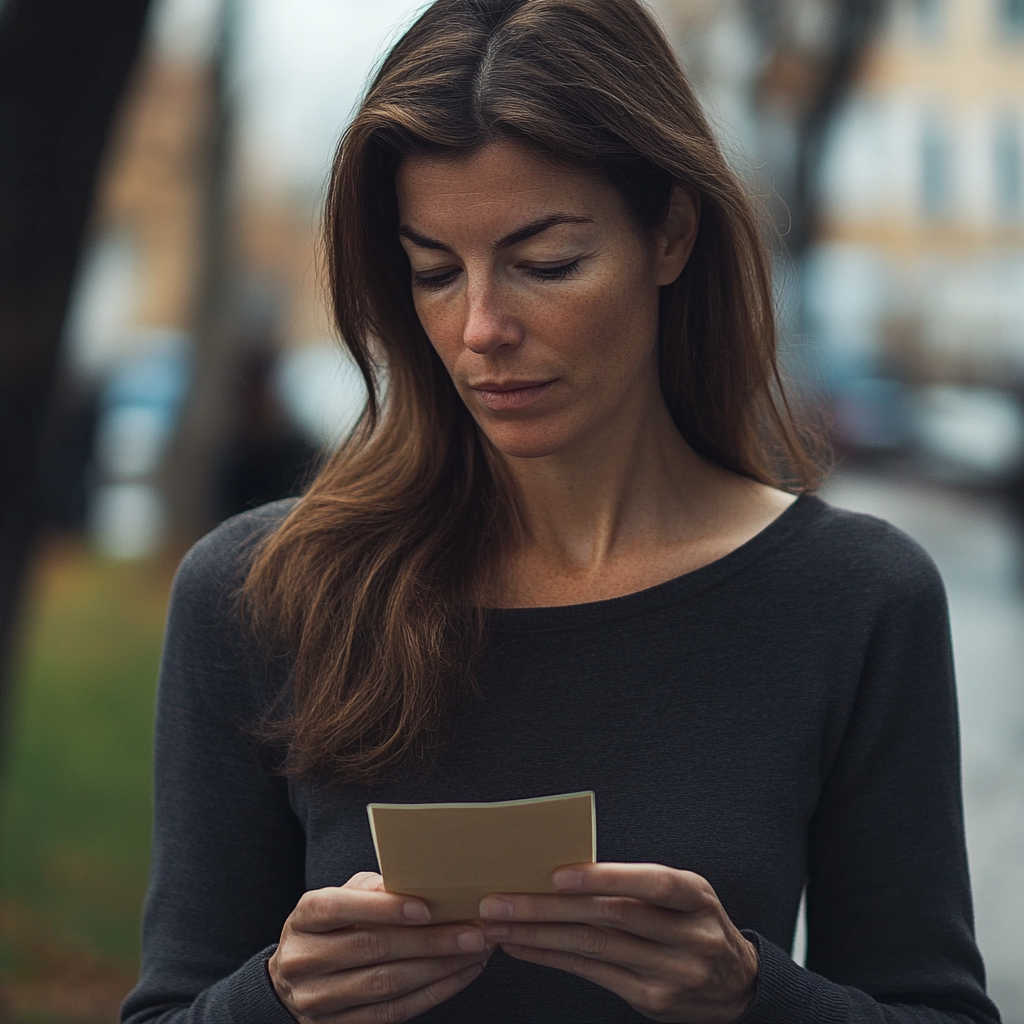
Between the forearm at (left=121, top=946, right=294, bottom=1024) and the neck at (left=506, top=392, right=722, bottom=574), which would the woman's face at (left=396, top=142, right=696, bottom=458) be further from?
the forearm at (left=121, top=946, right=294, bottom=1024)

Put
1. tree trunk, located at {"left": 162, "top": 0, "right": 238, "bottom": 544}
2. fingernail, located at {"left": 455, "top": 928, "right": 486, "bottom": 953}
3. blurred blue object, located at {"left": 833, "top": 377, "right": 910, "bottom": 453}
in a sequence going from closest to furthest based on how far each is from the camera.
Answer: fingernail, located at {"left": 455, "top": 928, "right": 486, "bottom": 953} < tree trunk, located at {"left": 162, "top": 0, "right": 238, "bottom": 544} < blurred blue object, located at {"left": 833, "top": 377, "right": 910, "bottom": 453}

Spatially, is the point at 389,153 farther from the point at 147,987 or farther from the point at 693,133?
the point at 147,987

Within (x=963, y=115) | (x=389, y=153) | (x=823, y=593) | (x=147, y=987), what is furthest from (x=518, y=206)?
(x=963, y=115)

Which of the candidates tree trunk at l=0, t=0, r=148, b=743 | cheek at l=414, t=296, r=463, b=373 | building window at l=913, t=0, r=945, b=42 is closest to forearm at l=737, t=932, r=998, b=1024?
cheek at l=414, t=296, r=463, b=373

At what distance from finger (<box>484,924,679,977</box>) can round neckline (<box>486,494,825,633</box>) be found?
1.72ft

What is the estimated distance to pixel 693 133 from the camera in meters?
2.10

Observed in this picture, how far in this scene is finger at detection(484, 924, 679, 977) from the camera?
1670 mm

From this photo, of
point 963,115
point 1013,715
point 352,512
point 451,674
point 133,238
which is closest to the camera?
point 451,674

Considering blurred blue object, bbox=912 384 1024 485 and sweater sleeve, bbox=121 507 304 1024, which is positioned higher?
sweater sleeve, bbox=121 507 304 1024

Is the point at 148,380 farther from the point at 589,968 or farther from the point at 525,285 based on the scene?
the point at 589,968

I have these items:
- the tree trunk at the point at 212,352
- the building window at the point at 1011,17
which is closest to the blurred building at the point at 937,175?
the building window at the point at 1011,17

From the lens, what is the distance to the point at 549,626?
2.11 metres

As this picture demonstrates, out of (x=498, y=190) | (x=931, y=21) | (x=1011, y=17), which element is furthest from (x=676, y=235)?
(x=1011, y=17)

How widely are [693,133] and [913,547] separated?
693mm
